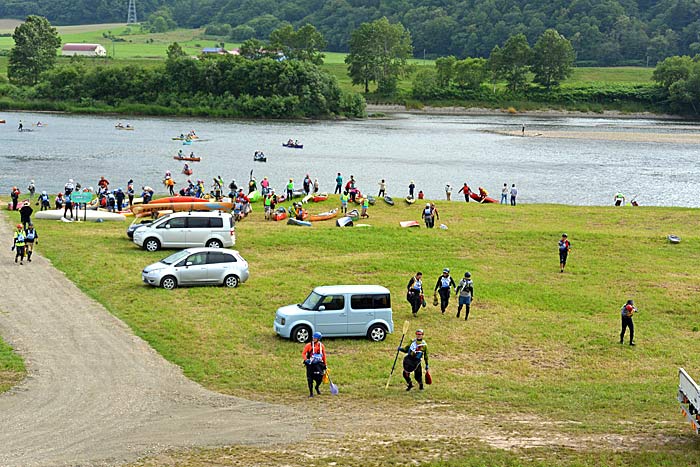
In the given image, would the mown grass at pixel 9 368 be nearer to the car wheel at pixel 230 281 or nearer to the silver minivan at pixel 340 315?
the silver minivan at pixel 340 315

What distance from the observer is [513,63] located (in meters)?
186

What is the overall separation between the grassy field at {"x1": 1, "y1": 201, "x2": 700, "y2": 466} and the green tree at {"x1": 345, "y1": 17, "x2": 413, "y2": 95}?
135 m

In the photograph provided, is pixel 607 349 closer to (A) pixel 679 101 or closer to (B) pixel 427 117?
(B) pixel 427 117

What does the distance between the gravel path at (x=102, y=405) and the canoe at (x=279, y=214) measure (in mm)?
20797

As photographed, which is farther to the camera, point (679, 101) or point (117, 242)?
point (679, 101)

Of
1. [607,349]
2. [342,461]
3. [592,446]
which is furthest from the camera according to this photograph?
[607,349]

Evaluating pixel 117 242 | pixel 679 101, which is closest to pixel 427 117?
pixel 679 101

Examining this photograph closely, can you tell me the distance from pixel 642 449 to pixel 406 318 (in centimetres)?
1277

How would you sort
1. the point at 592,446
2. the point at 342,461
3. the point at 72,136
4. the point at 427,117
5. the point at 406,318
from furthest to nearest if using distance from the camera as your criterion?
1. the point at 427,117
2. the point at 72,136
3. the point at 406,318
4. the point at 592,446
5. the point at 342,461

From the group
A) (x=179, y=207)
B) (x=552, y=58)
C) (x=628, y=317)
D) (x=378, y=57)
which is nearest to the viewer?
Result: (x=628, y=317)

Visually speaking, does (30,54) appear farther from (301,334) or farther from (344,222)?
(301,334)

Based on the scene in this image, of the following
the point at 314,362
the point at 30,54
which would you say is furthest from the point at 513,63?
the point at 314,362

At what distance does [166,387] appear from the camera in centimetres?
2348

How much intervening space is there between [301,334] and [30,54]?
501ft
